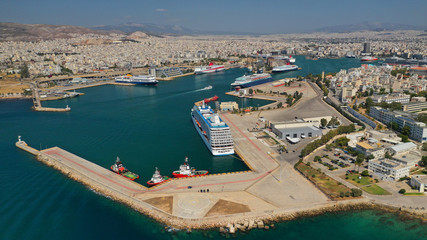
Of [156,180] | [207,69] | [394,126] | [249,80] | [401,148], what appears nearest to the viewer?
[156,180]

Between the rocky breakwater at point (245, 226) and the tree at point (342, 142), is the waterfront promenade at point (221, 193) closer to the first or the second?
the rocky breakwater at point (245, 226)

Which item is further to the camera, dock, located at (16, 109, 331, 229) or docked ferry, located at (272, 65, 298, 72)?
docked ferry, located at (272, 65, 298, 72)

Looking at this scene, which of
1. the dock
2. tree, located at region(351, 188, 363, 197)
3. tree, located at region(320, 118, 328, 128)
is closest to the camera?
the dock

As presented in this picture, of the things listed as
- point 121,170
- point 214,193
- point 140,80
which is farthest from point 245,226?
point 140,80

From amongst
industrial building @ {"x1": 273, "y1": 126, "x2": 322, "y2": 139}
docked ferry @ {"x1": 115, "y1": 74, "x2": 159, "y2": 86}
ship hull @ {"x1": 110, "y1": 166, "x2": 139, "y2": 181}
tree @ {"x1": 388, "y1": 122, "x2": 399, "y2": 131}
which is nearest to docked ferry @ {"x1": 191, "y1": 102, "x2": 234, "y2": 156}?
industrial building @ {"x1": 273, "y1": 126, "x2": 322, "y2": 139}

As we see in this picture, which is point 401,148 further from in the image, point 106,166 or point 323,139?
point 106,166

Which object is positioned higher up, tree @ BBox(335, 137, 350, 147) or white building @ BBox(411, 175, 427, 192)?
tree @ BBox(335, 137, 350, 147)

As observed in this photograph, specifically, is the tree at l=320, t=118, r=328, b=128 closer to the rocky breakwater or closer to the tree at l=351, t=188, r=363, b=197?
the tree at l=351, t=188, r=363, b=197
